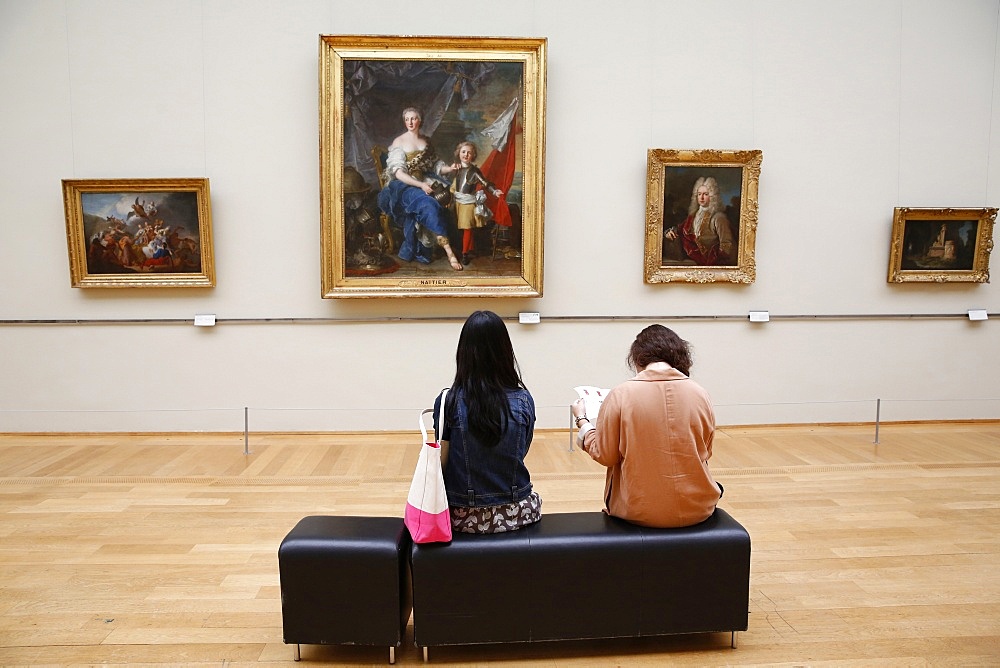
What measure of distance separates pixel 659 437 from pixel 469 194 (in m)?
5.86

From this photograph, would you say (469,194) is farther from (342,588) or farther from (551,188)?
(342,588)

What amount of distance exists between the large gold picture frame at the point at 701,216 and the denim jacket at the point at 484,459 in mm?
5971

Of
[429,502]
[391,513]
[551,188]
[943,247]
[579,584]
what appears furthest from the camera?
[943,247]

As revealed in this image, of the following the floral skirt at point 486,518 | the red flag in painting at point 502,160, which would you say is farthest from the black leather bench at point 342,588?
the red flag in painting at point 502,160

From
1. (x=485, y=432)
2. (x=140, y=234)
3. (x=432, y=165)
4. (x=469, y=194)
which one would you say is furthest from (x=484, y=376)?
(x=140, y=234)

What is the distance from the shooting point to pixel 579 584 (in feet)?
13.0

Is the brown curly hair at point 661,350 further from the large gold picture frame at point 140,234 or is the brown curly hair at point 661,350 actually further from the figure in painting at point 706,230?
the large gold picture frame at point 140,234

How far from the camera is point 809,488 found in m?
7.20

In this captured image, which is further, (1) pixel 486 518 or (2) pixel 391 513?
(2) pixel 391 513

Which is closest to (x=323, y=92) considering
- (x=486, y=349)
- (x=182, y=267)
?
(x=182, y=267)

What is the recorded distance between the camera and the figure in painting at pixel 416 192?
8.96 metres

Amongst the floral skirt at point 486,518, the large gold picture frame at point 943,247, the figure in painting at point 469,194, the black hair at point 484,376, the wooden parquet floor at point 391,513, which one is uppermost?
the figure in painting at point 469,194

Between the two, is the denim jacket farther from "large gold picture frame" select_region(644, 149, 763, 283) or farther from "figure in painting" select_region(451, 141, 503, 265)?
"large gold picture frame" select_region(644, 149, 763, 283)

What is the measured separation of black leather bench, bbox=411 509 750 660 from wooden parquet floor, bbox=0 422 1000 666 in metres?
0.23
